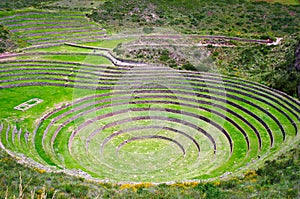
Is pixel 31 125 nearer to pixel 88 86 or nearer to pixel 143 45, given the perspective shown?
pixel 88 86

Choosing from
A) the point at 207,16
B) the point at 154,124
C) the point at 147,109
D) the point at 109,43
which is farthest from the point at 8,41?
the point at 207,16

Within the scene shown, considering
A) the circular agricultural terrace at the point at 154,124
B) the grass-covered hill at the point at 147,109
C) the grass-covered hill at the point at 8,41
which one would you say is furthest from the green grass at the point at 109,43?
the circular agricultural terrace at the point at 154,124

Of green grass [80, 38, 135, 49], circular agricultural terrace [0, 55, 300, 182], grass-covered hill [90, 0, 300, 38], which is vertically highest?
grass-covered hill [90, 0, 300, 38]

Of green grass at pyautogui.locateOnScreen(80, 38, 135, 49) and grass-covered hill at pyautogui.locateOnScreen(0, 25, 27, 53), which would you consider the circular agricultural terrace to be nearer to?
grass-covered hill at pyautogui.locateOnScreen(0, 25, 27, 53)

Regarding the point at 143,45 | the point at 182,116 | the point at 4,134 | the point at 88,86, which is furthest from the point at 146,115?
the point at 143,45

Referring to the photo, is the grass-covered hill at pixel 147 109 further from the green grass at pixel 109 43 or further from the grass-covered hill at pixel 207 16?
the grass-covered hill at pixel 207 16

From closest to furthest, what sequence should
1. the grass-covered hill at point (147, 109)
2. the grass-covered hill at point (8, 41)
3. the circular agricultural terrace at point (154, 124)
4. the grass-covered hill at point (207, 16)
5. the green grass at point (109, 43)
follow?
1. the grass-covered hill at point (147, 109)
2. the circular agricultural terrace at point (154, 124)
3. the grass-covered hill at point (8, 41)
4. the green grass at point (109, 43)
5. the grass-covered hill at point (207, 16)

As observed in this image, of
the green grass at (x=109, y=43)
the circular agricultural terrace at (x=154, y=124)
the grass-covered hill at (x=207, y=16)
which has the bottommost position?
the circular agricultural terrace at (x=154, y=124)

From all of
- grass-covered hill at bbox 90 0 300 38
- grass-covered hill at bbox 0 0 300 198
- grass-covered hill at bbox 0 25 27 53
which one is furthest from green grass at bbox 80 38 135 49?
grass-covered hill at bbox 0 25 27 53

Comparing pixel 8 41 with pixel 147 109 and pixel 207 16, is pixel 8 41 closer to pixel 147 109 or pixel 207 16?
pixel 147 109
